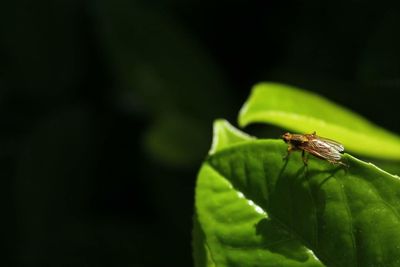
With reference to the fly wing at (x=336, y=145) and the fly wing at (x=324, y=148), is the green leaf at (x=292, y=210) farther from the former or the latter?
the fly wing at (x=336, y=145)

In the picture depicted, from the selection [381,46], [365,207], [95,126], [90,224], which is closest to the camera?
[365,207]

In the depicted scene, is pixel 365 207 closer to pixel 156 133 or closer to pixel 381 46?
pixel 381 46

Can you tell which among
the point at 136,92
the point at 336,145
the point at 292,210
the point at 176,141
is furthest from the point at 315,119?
the point at 136,92

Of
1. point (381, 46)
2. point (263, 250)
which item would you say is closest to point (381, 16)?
point (381, 46)

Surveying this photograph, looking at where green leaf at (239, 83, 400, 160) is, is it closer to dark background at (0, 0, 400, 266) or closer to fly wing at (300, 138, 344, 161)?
fly wing at (300, 138, 344, 161)

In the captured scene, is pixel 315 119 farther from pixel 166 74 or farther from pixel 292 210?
pixel 166 74

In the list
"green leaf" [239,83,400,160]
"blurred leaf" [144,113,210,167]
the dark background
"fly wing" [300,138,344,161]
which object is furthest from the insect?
"blurred leaf" [144,113,210,167]
